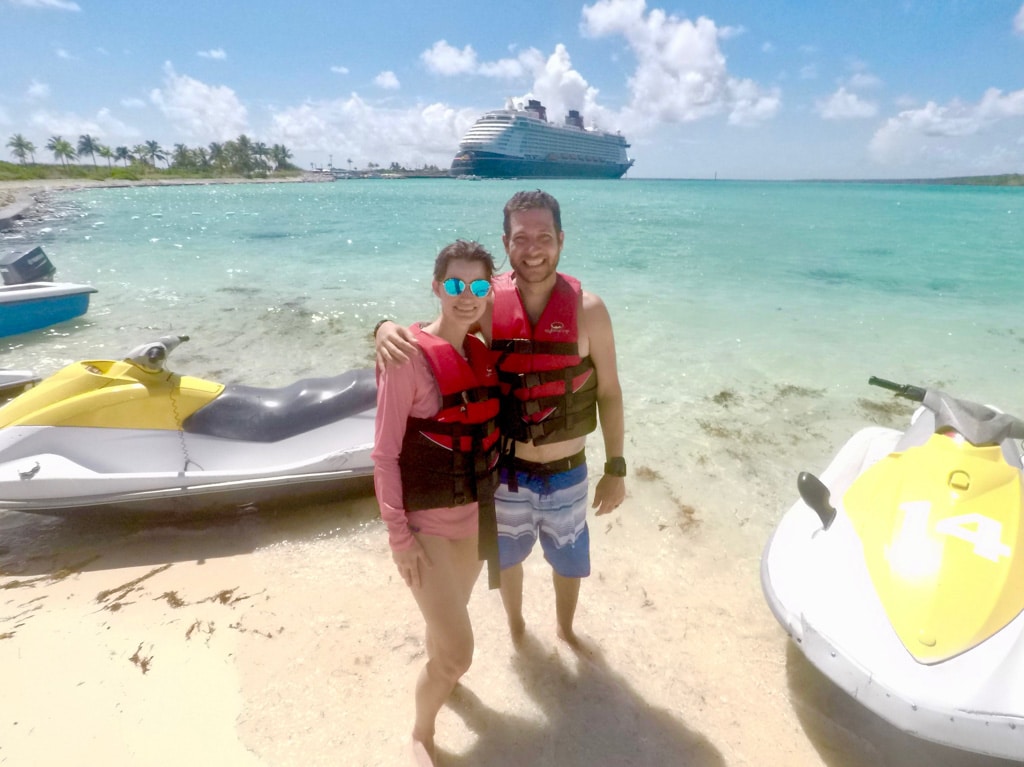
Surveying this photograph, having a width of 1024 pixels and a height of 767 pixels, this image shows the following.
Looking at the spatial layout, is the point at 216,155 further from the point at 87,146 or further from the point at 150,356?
the point at 150,356

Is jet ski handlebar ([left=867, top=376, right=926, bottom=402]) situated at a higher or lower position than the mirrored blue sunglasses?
lower

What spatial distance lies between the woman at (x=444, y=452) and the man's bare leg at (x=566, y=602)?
82cm

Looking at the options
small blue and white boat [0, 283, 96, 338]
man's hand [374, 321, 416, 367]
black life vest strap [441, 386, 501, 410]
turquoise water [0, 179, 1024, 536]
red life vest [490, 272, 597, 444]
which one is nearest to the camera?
man's hand [374, 321, 416, 367]

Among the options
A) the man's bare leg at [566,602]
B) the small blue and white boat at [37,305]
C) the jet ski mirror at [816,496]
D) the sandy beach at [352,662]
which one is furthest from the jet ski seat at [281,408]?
the small blue and white boat at [37,305]

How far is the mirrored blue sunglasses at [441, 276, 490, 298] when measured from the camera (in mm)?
1800

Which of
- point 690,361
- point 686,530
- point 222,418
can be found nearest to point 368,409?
point 222,418

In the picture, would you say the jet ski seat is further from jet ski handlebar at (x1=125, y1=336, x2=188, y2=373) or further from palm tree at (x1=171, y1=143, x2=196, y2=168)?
palm tree at (x1=171, y1=143, x2=196, y2=168)

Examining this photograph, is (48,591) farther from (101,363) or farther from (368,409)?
(368,409)

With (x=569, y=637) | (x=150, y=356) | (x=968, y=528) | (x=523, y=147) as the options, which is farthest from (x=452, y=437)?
(x=523, y=147)

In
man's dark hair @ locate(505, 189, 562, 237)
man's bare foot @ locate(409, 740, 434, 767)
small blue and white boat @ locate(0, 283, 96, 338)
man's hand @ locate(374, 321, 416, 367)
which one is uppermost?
man's dark hair @ locate(505, 189, 562, 237)

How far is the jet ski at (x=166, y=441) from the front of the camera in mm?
3496

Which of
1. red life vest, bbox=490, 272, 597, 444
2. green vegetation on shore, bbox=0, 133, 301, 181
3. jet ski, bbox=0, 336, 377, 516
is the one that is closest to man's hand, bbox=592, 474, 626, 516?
red life vest, bbox=490, 272, 597, 444

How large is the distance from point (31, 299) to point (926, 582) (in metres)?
11.0

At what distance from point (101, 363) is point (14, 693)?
2183 mm
